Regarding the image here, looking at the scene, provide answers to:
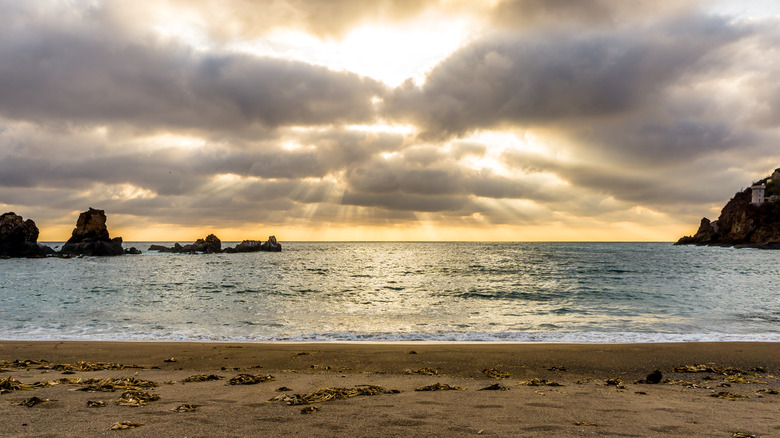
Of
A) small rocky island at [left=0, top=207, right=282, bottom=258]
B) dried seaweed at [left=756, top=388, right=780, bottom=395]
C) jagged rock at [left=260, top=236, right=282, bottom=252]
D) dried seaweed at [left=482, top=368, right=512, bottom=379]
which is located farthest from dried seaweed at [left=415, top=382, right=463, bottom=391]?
jagged rock at [left=260, top=236, right=282, bottom=252]

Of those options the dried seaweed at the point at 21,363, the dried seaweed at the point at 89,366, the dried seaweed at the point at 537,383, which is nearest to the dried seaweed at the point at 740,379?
the dried seaweed at the point at 537,383

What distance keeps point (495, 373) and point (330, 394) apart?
4173 millimetres

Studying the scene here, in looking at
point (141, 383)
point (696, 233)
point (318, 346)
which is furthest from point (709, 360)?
point (696, 233)

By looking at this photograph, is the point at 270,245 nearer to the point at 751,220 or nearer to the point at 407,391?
the point at 407,391

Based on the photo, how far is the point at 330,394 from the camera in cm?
671

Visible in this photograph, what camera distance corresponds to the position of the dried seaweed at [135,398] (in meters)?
6.01

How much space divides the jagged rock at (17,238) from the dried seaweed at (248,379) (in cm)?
10374

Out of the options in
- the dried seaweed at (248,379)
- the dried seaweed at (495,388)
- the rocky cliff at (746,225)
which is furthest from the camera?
the rocky cliff at (746,225)

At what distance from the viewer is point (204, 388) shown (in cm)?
734

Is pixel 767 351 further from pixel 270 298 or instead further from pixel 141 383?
pixel 270 298

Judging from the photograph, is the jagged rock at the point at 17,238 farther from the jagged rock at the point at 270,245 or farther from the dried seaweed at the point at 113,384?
the dried seaweed at the point at 113,384

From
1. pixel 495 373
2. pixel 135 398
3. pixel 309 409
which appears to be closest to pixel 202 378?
pixel 135 398

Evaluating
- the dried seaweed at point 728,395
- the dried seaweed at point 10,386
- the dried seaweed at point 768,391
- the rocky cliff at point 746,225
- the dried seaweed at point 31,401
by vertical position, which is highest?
the rocky cliff at point 746,225

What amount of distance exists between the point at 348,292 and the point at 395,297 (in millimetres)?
4439
